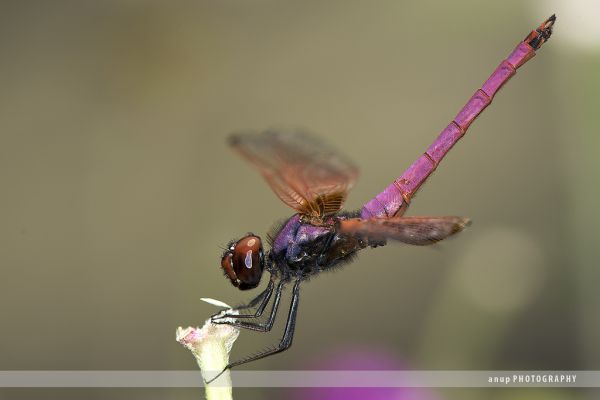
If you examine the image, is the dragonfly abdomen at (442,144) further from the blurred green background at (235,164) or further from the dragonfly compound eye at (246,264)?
the blurred green background at (235,164)

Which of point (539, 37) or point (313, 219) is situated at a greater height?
point (539, 37)

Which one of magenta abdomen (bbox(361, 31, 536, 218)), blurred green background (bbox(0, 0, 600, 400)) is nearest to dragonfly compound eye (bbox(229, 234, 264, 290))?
magenta abdomen (bbox(361, 31, 536, 218))

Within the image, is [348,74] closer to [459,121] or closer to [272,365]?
[272,365]

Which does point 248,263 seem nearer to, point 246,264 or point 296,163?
point 246,264

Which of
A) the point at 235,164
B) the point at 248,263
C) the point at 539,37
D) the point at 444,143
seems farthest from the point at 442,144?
the point at 235,164

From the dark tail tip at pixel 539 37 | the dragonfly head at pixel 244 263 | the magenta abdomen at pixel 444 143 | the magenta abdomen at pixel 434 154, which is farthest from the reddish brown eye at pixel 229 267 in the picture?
the dark tail tip at pixel 539 37

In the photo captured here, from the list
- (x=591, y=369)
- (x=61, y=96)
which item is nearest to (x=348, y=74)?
(x=61, y=96)
